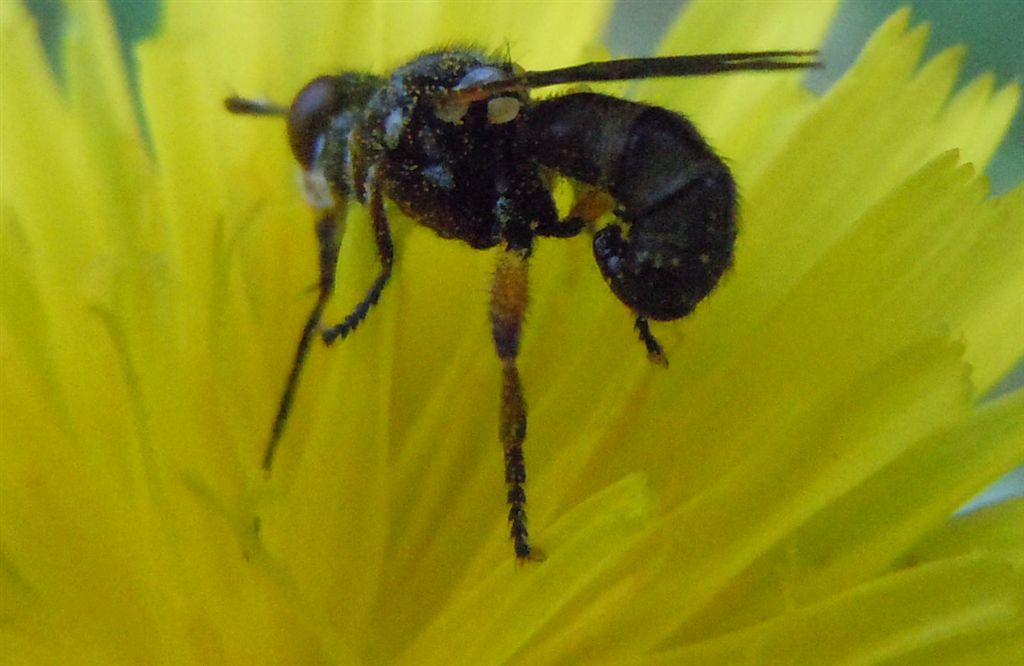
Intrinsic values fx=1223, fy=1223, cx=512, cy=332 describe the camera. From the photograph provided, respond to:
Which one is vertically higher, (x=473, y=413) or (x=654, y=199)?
(x=654, y=199)

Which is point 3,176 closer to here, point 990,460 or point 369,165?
point 369,165

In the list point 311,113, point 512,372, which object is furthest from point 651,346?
point 311,113

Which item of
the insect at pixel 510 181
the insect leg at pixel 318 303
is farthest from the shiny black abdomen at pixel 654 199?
the insect leg at pixel 318 303

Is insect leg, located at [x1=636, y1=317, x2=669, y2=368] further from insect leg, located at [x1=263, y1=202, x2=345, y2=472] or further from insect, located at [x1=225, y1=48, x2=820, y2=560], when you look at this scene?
insect leg, located at [x1=263, y1=202, x2=345, y2=472]

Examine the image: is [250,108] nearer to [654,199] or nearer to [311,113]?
[311,113]

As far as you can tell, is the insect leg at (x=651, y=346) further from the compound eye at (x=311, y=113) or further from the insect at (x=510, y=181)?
the compound eye at (x=311, y=113)

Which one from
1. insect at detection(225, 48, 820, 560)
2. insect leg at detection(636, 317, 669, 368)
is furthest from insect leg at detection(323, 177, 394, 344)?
insect leg at detection(636, 317, 669, 368)

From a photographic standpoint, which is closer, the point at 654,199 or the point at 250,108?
the point at 654,199

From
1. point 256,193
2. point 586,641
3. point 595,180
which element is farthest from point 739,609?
point 256,193
